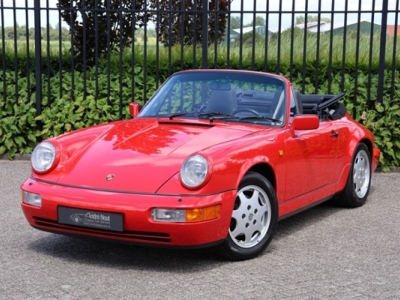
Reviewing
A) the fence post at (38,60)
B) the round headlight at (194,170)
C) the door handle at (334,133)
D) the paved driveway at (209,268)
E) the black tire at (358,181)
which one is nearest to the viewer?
the paved driveway at (209,268)

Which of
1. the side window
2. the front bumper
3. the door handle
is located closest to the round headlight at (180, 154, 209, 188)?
the front bumper

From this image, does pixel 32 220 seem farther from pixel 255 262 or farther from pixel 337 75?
pixel 337 75

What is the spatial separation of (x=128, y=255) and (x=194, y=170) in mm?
917

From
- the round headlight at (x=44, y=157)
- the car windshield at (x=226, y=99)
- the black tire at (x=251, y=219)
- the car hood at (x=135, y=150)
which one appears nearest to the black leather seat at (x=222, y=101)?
the car windshield at (x=226, y=99)

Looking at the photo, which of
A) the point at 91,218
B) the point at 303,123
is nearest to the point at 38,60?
the point at 303,123

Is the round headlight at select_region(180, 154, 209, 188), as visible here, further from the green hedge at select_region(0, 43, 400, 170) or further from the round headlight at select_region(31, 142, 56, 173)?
the green hedge at select_region(0, 43, 400, 170)

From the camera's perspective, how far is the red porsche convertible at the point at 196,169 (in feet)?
16.6

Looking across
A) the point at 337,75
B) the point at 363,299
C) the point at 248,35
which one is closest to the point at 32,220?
the point at 363,299

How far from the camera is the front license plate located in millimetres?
5062

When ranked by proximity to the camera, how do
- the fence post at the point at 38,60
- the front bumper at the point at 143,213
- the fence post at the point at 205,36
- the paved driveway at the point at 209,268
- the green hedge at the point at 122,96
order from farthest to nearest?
the fence post at the point at 38,60 → the fence post at the point at 205,36 → the green hedge at the point at 122,96 → the front bumper at the point at 143,213 → the paved driveway at the point at 209,268

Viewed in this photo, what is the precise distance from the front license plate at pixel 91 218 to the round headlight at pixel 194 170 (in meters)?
0.50

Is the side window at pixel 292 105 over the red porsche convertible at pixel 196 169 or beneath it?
over

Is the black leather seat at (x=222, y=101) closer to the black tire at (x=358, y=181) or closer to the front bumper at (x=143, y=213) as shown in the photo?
the front bumper at (x=143, y=213)

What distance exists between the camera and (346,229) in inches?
259
